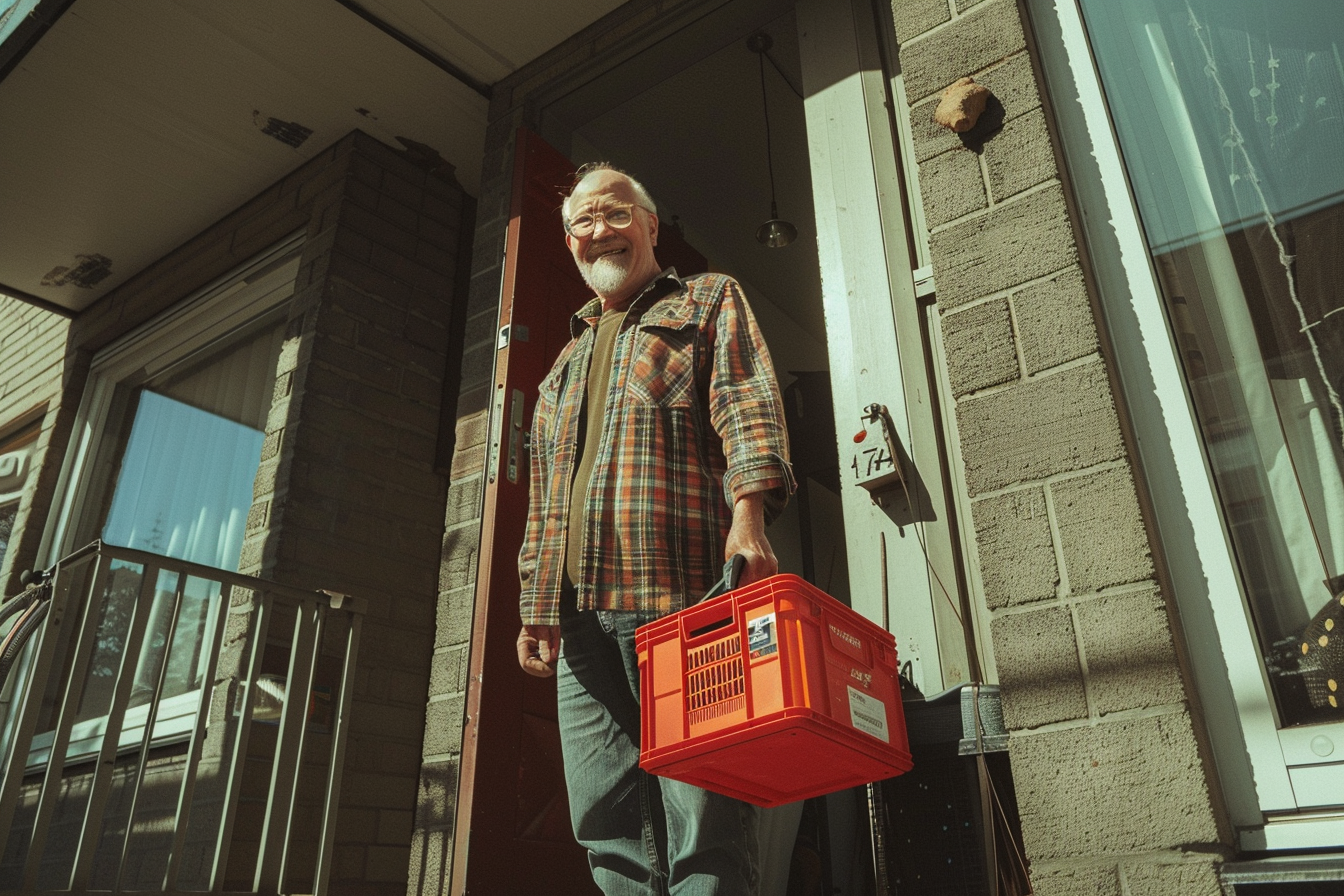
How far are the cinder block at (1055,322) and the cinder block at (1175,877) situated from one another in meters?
0.95

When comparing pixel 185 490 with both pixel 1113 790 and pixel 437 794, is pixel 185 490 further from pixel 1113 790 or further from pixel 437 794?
pixel 1113 790

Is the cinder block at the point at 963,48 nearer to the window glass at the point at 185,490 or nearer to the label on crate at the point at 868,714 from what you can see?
the label on crate at the point at 868,714

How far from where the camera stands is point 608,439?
2.26 m

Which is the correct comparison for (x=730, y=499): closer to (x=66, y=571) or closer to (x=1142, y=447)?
(x=1142, y=447)

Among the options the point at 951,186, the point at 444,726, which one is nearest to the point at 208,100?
the point at 444,726

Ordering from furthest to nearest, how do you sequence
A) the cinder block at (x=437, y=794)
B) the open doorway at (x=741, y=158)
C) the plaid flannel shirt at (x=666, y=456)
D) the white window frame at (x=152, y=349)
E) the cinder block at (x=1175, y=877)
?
the white window frame at (x=152, y=349)
the open doorway at (x=741, y=158)
the cinder block at (x=437, y=794)
the plaid flannel shirt at (x=666, y=456)
the cinder block at (x=1175, y=877)

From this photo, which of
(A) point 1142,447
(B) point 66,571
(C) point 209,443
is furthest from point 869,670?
(C) point 209,443

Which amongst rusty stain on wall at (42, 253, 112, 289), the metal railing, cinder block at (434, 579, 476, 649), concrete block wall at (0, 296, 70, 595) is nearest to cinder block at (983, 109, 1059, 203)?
cinder block at (434, 579, 476, 649)

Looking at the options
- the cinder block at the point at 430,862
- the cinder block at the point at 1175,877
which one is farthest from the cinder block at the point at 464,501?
the cinder block at the point at 1175,877

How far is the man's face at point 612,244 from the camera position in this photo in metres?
2.56

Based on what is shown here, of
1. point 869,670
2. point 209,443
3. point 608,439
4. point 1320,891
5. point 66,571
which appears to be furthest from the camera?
point 209,443

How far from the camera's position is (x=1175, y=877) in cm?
167

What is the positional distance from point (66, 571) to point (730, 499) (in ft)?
7.08

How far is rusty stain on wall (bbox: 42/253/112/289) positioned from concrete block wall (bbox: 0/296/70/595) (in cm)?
44
